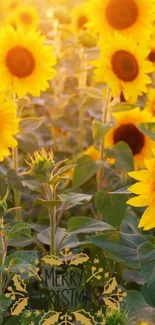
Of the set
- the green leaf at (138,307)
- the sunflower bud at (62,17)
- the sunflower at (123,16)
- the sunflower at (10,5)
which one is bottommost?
the green leaf at (138,307)

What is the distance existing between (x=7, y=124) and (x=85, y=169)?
27cm

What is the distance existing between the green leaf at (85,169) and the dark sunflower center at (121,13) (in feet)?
1.27

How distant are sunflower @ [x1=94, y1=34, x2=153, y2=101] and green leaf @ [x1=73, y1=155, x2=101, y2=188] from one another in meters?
0.18

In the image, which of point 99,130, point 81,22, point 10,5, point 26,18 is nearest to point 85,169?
point 99,130

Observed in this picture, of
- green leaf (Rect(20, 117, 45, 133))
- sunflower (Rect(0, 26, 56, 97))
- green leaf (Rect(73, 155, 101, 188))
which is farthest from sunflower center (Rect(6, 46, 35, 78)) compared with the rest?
green leaf (Rect(73, 155, 101, 188))

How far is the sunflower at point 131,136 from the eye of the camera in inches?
73.4

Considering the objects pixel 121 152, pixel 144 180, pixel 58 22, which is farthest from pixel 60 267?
pixel 58 22

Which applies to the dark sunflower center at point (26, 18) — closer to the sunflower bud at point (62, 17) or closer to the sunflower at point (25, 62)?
the sunflower bud at point (62, 17)

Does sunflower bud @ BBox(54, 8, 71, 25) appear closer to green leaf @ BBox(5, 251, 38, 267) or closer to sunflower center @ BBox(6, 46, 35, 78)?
sunflower center @ BBox(6, 46, 35, 78)

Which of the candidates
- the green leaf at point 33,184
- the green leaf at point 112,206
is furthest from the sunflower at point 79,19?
the green leaf at point 33,184

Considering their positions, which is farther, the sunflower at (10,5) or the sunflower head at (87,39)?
the sunflower at (10,5)

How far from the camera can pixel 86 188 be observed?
1983 mm

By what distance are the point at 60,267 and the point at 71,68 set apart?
1.21 m

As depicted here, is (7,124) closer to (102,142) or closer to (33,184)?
(33,184)
